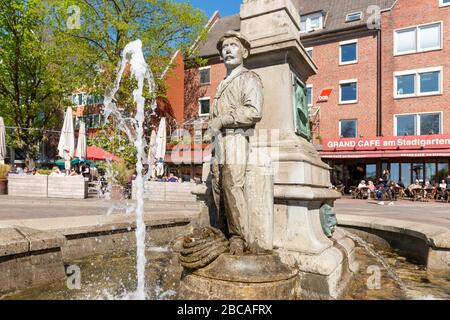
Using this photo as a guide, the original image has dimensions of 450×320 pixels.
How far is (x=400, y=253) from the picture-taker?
4.98m

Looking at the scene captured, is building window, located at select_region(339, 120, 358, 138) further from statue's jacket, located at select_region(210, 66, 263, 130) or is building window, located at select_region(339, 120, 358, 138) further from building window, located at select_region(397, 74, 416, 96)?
statue's jacket, located at select_region(210, 66, 263, 130)

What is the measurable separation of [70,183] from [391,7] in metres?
23.5

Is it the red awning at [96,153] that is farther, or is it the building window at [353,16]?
the building window at [353,16]

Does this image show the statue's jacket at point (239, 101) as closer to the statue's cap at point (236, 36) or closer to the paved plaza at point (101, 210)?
the statue's cap at point (236, 36)

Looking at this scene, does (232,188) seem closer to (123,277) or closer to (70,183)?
(123,277)

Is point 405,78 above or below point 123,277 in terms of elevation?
above

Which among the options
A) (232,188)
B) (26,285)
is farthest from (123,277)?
(232,188)

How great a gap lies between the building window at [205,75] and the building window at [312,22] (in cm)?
880

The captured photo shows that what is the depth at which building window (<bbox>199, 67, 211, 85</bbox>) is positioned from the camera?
3157 cm

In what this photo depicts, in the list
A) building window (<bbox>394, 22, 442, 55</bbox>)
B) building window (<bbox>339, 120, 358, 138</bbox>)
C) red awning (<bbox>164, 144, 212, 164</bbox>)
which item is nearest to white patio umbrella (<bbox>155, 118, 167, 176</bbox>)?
red awning (<bbox>164, 144, 212, 164</bbox>)

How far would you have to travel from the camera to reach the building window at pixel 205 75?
31.6 m

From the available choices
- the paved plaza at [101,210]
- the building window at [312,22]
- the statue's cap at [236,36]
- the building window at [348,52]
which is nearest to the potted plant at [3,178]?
the paved plaza at [101,210]
